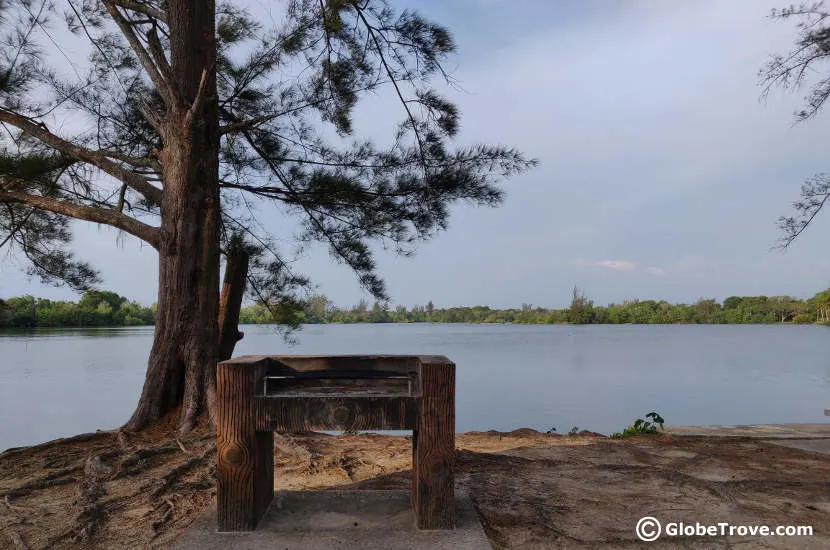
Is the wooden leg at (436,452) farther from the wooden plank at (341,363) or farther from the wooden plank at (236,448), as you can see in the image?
the wooden plank at (236,448)

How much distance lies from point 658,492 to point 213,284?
327 cm

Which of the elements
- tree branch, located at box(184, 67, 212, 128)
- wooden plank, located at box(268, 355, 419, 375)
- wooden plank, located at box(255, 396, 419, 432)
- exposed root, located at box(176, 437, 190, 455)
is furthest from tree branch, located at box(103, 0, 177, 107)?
wooden plank, located at box(255, 396, 419, 432)

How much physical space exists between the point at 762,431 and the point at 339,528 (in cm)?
388

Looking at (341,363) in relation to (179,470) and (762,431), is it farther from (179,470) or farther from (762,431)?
(762,431)

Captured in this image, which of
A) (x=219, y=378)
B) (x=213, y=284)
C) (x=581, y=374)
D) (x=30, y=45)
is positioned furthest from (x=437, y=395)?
(x=581, y=374)

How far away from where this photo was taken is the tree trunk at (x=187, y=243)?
14.0 feet

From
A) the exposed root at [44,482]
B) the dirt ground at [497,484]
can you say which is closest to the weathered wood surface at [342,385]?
the dirt ground at [497,484]

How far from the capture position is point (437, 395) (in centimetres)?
210

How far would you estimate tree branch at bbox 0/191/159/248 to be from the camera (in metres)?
4.36

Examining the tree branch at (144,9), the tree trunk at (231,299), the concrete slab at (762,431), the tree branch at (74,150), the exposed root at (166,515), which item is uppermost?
the tree branch at (144,9)

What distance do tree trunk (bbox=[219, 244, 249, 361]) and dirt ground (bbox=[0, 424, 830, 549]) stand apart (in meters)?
0.89

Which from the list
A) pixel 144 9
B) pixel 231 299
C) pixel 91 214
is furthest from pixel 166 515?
pixel 144 9

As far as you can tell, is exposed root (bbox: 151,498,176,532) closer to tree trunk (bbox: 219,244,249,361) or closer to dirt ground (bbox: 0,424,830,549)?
dirt ground (bbox: 0,424,830,549)

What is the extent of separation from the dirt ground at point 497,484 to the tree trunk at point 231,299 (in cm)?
89
